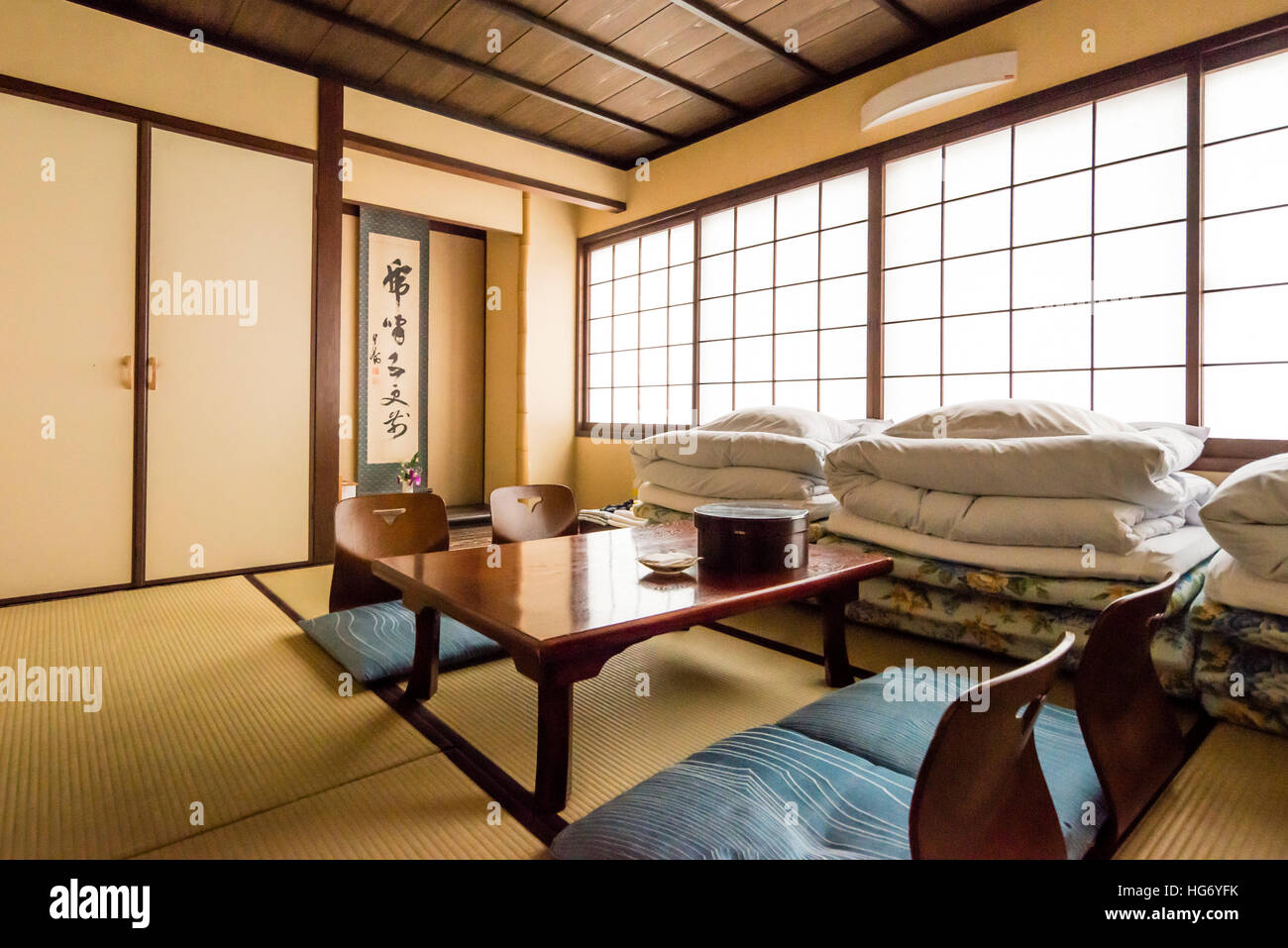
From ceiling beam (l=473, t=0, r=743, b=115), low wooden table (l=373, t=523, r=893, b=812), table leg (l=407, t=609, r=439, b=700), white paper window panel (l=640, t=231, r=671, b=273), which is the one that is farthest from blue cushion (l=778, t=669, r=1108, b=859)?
white paper window panel (l=640, t=231, r=671, b=273)

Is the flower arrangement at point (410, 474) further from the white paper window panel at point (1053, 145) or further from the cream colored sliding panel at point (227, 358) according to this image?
the white paper window panel at point (1053, 145)

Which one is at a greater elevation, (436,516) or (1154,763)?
(436,516)

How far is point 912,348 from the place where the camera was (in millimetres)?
3682

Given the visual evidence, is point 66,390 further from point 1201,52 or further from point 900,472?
point 1201,52

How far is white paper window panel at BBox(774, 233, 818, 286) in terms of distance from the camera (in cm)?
417

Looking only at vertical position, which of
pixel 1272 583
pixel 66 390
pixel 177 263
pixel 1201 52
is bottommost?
pixel 1272 583

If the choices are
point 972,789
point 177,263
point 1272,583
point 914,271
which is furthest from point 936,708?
point 177,263

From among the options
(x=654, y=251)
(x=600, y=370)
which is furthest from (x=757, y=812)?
(x=600, y=370)

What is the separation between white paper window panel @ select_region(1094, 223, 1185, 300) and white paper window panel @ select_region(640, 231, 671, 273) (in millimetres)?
2885

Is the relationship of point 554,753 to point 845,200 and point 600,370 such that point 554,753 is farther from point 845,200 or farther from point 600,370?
point 600,370

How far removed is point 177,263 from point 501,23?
79.2 inches

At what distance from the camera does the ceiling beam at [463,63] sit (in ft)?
10.9

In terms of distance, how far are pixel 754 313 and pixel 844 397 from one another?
90cm

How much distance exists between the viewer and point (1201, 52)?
2633 millimetres
